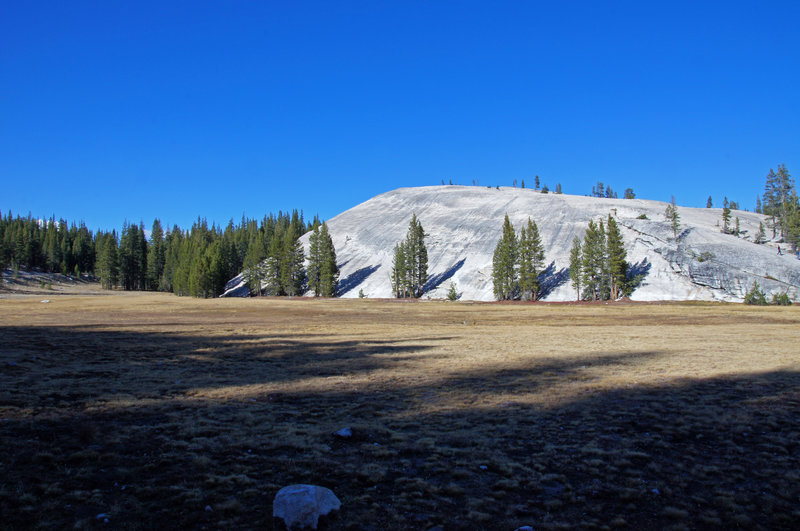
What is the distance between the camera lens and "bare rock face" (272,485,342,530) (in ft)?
18.3

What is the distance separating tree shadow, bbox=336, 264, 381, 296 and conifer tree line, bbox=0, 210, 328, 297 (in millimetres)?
4678

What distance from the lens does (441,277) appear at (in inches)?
4318

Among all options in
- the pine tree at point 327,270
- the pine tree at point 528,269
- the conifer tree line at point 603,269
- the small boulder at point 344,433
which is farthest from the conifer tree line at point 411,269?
the small boulder at point 344,433

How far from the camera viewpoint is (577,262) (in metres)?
89.0

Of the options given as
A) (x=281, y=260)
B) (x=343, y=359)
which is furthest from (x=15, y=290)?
(x=343, y=359)

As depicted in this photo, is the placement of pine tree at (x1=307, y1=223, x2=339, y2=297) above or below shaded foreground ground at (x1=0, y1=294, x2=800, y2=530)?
above

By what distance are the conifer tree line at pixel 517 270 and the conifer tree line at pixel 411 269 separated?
18371 millimetres

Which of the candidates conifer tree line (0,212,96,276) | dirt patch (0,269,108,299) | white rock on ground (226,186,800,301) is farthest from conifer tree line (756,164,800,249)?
conifer tree line (0,212,96,276)

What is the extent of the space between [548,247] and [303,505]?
11428cm

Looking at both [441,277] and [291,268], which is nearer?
[441,277]

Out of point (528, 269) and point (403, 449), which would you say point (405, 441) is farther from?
point (528, 269)

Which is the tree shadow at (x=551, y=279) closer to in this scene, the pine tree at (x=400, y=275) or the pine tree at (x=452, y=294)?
the pine tree at (x=452, y=294)

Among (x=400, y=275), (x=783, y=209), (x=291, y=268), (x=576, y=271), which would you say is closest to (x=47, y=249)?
(x=291, y=268)

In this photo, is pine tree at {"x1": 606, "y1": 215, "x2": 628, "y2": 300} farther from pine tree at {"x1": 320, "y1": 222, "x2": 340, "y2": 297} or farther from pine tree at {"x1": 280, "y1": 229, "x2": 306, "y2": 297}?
pine tree at {"x1": 280, "y1": 229, "x2": 306, "y2": 297}
